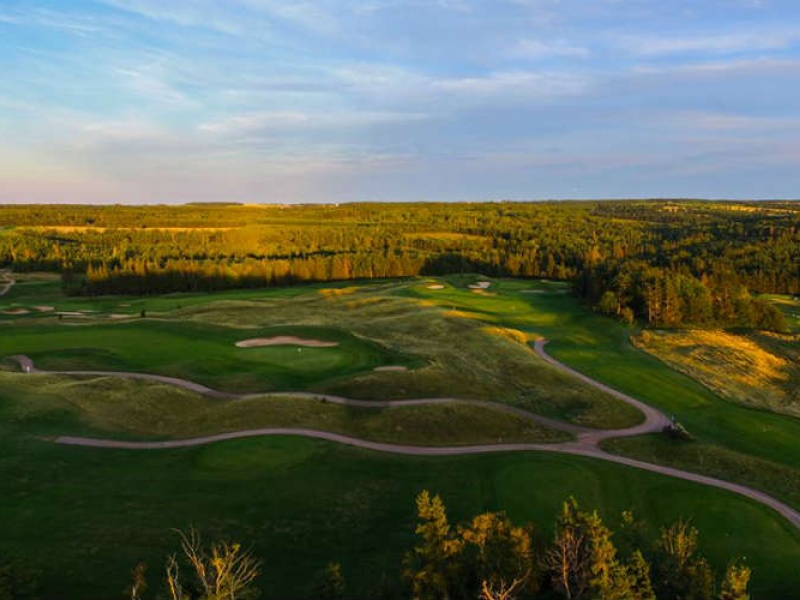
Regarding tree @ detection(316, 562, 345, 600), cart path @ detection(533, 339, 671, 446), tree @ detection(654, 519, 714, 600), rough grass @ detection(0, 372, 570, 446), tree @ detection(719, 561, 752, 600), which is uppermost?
tree @ detection(719, 561, 752, 600)

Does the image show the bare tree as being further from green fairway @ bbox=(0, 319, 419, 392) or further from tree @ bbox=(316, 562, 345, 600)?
green fairway @ bbox=(0, 319, 419, 392)

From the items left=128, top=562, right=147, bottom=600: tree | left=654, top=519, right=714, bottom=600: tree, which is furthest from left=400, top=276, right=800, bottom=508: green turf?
left=128, top=562, right=147, bottom=600: tree

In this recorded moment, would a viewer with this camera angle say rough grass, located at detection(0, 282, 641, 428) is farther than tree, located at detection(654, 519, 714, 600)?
Yes

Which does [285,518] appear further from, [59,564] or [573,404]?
[573,404]

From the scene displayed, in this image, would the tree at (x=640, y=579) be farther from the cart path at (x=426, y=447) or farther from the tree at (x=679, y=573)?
the cart path at (x=426, y=447)

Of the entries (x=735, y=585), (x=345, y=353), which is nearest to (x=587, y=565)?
(x=735, y=585)

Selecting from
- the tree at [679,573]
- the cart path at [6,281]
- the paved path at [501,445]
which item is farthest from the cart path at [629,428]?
the cart path at [6,281]

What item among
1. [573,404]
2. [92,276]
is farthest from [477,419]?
[92,276]
